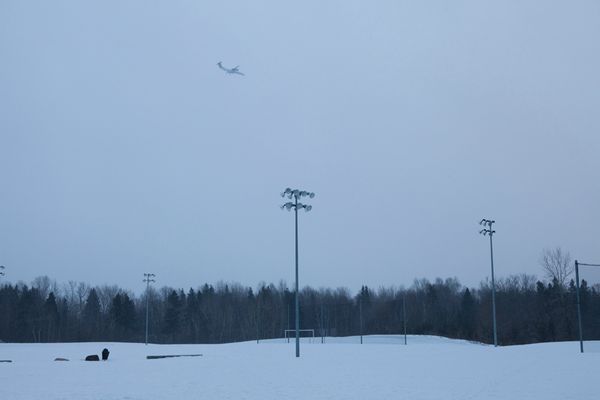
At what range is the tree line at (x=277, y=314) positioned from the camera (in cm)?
6322

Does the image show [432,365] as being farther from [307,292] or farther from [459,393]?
[307,292]

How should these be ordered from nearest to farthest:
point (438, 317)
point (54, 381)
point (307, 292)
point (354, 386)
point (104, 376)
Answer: point (354, 386) < point (54, 381) < point (104, 376) < point (438, 317) < point (307, 292)

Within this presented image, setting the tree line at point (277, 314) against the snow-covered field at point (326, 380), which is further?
the tree line at point (277, 314)

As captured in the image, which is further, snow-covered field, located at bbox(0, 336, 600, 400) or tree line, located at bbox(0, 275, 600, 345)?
tree line, located at bbox(0, 275, 600, 345)

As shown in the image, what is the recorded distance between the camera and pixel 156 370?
80.2 feet

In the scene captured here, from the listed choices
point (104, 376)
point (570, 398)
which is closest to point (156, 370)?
point (104, 376)

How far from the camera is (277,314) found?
9312 cm

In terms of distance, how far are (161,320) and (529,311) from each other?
58.1 metres

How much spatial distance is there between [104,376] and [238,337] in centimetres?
7020

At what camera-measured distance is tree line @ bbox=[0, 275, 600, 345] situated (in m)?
63.2

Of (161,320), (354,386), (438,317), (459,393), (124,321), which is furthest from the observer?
(161,320)

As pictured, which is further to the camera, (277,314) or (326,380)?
(277,314)

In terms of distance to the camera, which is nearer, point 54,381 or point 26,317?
point 54,381

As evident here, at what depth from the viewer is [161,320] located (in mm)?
103438
